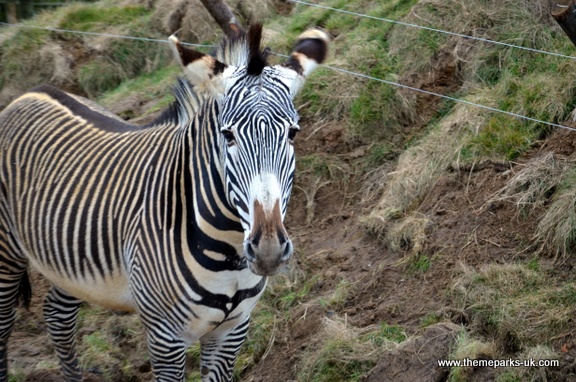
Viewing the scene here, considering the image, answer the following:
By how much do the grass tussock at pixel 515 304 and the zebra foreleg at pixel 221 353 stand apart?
1518 millimetres

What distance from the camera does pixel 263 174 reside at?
4164 mm

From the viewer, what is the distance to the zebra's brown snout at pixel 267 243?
13.2ft

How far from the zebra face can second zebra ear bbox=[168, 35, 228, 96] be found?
9 cm

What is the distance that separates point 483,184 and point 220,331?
2.50m

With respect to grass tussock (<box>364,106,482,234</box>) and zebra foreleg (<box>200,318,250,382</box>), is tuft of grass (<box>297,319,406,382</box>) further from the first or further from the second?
grass tussock (<box>364,106,482,234</box>)

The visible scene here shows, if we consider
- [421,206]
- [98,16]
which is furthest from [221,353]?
[98,16]

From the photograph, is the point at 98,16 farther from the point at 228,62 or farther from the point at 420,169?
the point at 228,62

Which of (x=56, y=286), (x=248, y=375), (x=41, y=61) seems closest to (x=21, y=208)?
(x=56, y=286)

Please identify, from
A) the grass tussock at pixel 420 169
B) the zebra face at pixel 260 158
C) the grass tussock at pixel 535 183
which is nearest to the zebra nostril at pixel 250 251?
the zebra face at pixel 260 158

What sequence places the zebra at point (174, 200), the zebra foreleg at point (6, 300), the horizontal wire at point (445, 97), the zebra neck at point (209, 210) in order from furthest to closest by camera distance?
the horizontal wire at point (445, 97)
the zebra foreleg at point (6, 300)
the zebra neck at point (209, 210)
the zebra at point (174, 200)

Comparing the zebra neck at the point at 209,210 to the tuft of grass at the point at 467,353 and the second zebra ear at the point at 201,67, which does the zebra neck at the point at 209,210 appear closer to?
the second zebra ear at the point at 201,67

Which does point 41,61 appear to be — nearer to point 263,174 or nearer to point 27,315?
point 27,315

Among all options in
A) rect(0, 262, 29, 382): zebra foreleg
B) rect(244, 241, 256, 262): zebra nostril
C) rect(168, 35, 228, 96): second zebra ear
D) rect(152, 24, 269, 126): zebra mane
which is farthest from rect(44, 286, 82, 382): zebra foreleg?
rect(244, 241, 256, 262): zebra nostril

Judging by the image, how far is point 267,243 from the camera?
13.2 feet
